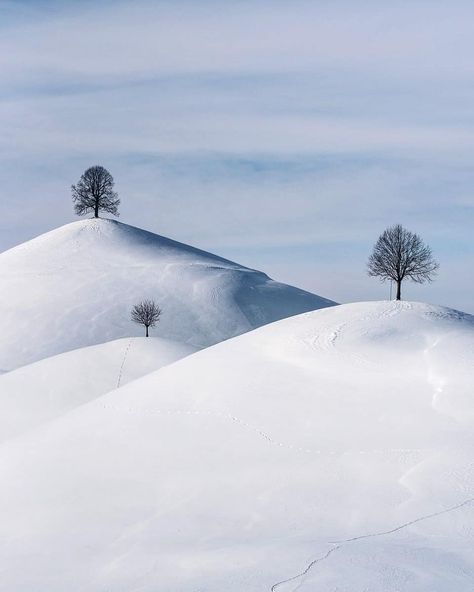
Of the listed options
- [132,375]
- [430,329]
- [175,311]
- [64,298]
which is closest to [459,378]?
[430,329]

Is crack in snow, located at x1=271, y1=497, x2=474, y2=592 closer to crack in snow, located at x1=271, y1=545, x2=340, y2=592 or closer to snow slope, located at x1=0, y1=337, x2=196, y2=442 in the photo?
crack in snow, located at x1=271, y1=545, x2=340, y2=592

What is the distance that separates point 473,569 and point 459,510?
3592mm

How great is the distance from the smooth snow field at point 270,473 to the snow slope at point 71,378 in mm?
10627

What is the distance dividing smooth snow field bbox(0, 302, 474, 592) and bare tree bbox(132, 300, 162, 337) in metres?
36.6

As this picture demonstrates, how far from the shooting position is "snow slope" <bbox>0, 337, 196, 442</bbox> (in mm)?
42438

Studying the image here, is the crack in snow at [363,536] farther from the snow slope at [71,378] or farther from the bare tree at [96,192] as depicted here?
the bare tree at [96,192]

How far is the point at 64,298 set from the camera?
7981cm

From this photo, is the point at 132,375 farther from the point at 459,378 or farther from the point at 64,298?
the point at 64,298

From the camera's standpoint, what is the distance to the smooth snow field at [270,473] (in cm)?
1777

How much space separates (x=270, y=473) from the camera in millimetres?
23750

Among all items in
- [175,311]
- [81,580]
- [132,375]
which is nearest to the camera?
[81,580]

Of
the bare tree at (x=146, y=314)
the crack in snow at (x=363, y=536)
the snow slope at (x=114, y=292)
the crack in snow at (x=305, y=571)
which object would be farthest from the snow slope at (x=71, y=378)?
the crack in snow at (x=305, y=571)

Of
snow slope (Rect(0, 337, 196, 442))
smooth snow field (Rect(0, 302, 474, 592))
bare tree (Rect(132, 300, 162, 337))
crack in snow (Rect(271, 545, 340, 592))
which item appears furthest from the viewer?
bare tree (Rect(132, 300, 162, 337))

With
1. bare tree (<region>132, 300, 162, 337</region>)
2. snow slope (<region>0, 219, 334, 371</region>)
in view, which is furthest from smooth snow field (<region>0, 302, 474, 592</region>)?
snow slope (<region>0, 219, 334, 371</region>)
